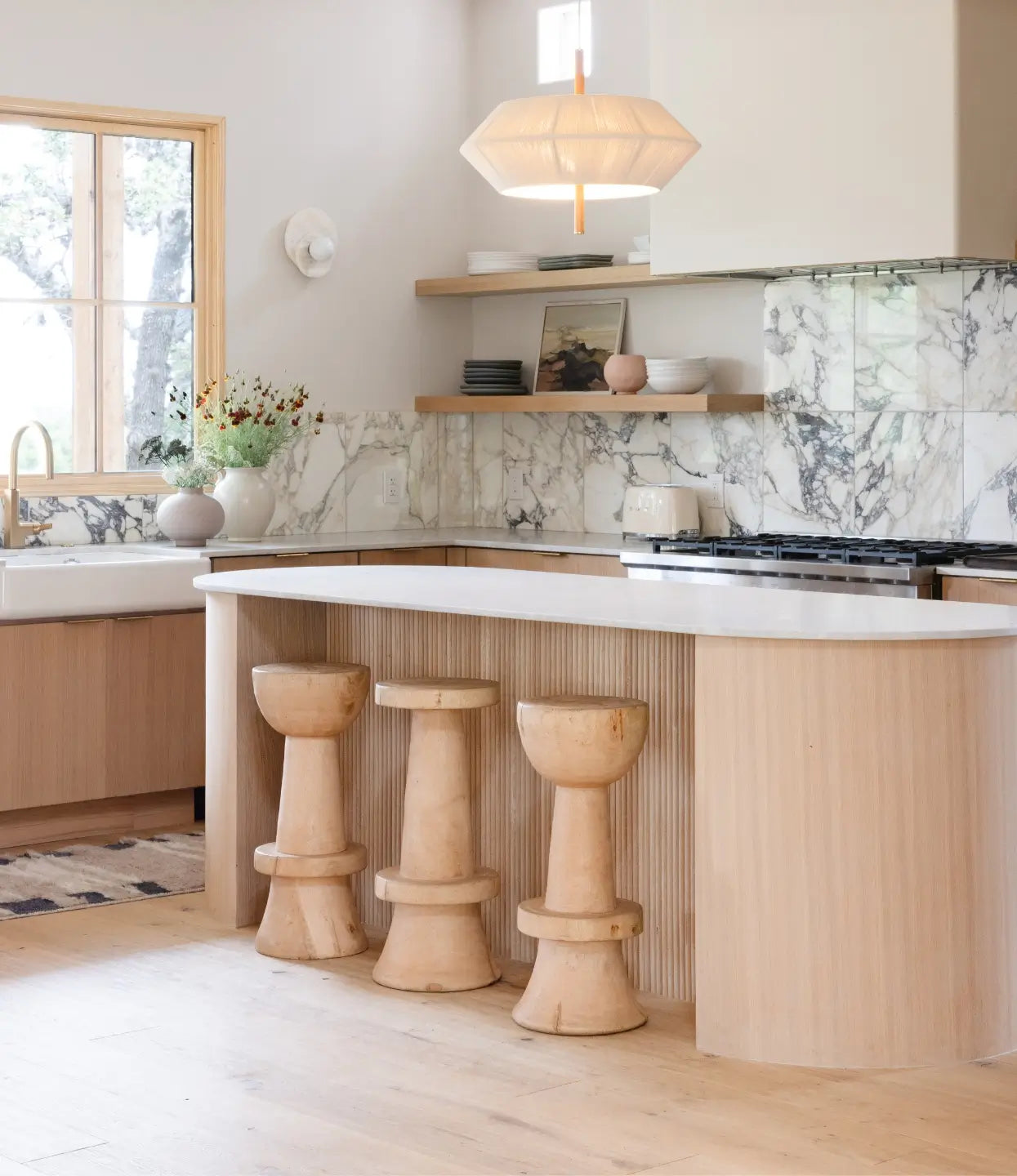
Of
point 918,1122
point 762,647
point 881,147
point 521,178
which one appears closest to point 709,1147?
point 918,1122

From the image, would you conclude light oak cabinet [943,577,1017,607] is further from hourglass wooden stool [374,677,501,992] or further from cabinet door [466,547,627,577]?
hourglass wooden stool [374,677,501,992]

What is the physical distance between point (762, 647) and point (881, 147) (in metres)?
2.47

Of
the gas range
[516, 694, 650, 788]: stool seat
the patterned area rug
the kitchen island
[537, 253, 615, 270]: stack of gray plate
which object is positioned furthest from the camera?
[537, 253, 615, 270]: stack of gray plate

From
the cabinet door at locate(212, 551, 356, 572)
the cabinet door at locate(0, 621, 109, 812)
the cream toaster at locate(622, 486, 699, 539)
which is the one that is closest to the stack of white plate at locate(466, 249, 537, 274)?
the cream toaster at locate(622, 486, 699, 539)

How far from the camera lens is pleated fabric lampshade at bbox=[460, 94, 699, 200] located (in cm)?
365

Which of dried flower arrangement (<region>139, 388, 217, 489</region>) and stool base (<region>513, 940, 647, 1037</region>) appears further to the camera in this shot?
dried flower arrangement (<region>139, 388, 217, 489</region>)

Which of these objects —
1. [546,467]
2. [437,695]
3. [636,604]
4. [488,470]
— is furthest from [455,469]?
[636,604]

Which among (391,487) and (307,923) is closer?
(307,923)

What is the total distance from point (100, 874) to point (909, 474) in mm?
2826

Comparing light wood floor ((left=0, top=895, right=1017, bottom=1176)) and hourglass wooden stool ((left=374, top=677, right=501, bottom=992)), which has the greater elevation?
hourglass wooden stool ((left=374, top=677, right=501, bottom=992))

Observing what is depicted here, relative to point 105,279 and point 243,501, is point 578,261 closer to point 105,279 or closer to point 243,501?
point 243,501

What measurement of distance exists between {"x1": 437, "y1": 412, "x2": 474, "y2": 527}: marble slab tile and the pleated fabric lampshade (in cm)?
350

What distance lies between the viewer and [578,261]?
6566 millimetres

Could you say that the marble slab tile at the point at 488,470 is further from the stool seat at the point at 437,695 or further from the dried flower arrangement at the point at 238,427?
the stool seat at the point at 437,695
